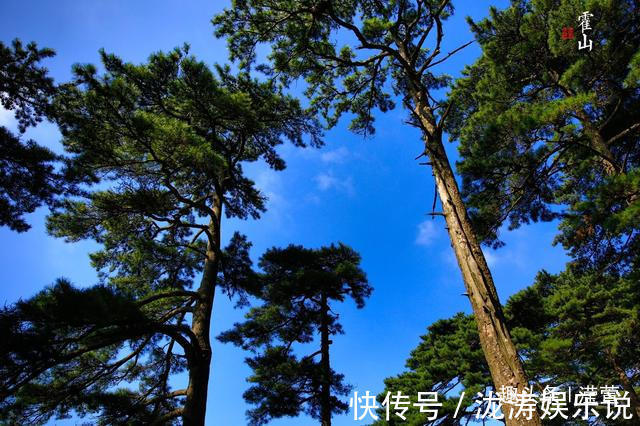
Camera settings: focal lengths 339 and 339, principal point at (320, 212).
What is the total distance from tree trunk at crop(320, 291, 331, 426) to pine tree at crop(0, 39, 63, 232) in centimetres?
888

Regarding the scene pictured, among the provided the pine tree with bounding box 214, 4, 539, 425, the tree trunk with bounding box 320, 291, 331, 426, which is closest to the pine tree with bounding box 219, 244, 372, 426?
the tree trunk with bounding box 320, 291, 331, 426

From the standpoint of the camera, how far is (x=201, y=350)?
6312 mm

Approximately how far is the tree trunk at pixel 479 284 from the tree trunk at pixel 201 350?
4754 millimetres

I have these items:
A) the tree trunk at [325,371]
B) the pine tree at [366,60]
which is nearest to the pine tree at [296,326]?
the tree trunk at [325,371]

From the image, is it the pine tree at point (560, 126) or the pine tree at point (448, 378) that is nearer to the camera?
the pine tree at point (560, 126)

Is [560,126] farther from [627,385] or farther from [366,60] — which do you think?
[627,385]

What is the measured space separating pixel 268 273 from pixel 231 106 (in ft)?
24.5

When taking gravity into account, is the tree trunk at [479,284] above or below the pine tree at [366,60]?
below

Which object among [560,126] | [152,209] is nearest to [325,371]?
[152,209]

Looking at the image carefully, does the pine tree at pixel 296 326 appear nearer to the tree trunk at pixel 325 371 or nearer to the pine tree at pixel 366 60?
the tree trunk at pixel 325 371

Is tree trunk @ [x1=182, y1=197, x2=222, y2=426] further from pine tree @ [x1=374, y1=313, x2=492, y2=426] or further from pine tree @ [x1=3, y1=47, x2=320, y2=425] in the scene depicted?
pine tree @ [x1=374, y1=313, x2=492, y2=426]

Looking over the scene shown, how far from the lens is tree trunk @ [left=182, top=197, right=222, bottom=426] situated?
19.1ft

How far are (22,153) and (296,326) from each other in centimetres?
988

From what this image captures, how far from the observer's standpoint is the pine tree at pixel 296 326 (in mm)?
10883
